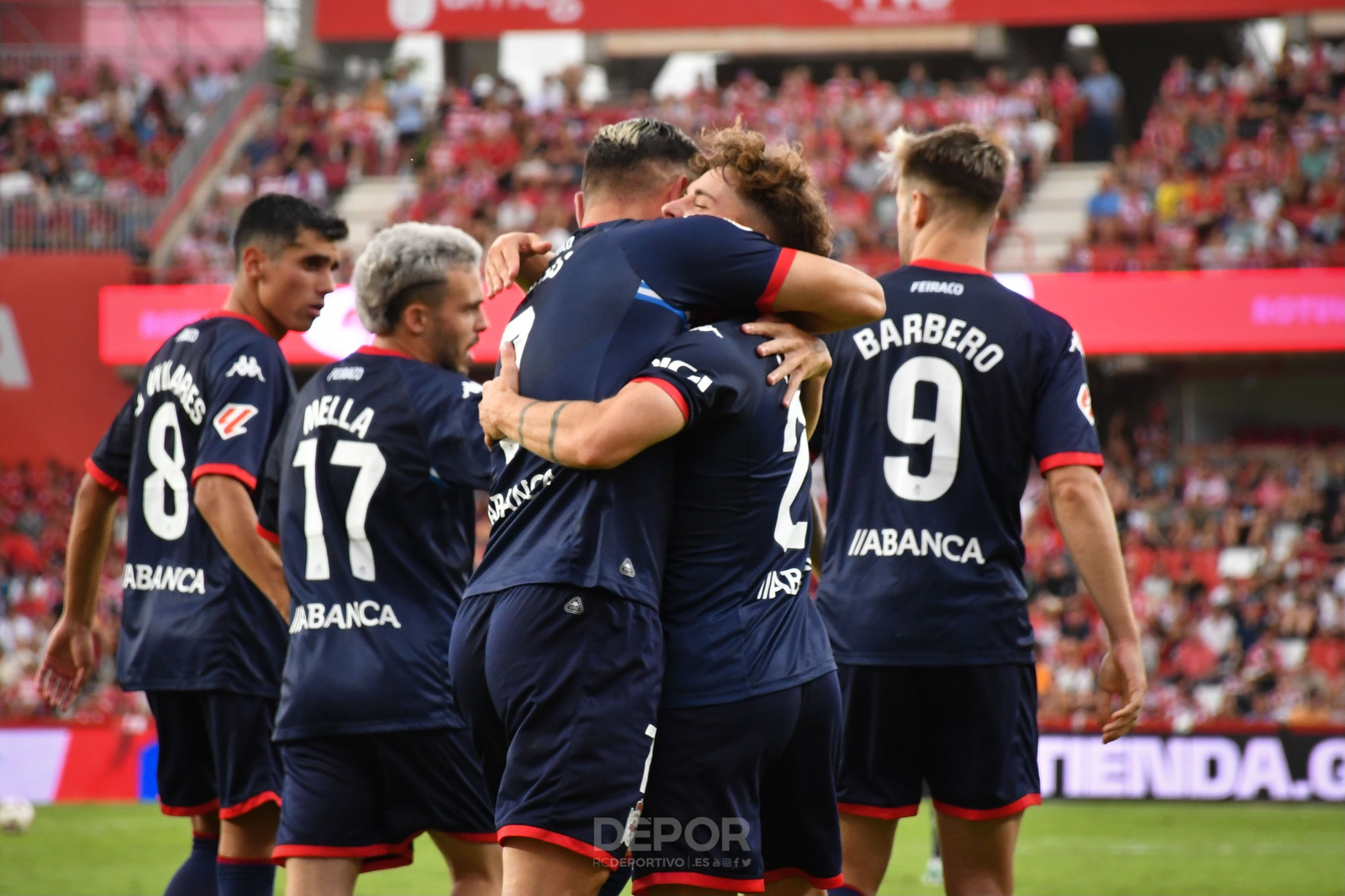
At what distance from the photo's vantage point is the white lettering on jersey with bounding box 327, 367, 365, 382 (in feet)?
14.7

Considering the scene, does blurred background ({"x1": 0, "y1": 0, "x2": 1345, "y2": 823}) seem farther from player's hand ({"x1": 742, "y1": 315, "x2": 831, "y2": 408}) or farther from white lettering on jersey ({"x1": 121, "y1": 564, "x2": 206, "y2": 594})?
player's hand ({"x1": 742, "y1": 315, "x2": 831, "y2": 408})

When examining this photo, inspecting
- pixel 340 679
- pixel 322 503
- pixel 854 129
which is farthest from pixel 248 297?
pixel 854 129

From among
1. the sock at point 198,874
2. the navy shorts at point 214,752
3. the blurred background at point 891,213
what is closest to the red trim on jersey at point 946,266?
the navy shorts at point 214,752

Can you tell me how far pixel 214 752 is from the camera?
491cm

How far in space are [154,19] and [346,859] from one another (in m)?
27.3

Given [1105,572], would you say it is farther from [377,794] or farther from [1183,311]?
[1183,311]

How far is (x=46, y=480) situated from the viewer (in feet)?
72.9

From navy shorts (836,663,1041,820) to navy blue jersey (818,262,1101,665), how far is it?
0.07 metres

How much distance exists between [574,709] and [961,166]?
2.19 metres

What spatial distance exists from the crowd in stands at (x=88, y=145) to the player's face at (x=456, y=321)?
20222 mm

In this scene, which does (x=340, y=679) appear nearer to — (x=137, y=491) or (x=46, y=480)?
(x=137, y=491)

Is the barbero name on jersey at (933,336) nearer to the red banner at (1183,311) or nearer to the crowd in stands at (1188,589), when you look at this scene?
the crowd in stands at (1188,589)

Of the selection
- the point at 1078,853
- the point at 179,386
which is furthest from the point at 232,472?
the point at 1078,853

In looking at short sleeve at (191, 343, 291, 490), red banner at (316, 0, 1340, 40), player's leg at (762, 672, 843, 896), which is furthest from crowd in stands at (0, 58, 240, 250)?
player's leg at (762, 672, 843, 896)
